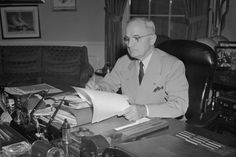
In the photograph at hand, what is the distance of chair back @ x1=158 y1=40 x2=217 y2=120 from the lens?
177cm

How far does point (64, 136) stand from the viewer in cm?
107

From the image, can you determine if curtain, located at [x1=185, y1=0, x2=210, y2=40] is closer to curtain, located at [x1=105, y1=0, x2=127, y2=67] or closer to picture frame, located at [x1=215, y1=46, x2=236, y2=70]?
picture frame, located at [x1=215, y1=46, x2=236, y2=70]

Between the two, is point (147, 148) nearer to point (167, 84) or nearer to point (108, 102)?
point (108, 102)

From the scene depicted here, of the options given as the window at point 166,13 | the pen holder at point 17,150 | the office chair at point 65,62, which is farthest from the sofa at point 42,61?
the pen holder at point 17,150

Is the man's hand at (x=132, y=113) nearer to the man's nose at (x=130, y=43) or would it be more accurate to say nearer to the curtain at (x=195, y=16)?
the man's nose at (x=130, y=43)

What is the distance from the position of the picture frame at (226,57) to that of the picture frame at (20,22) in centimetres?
281

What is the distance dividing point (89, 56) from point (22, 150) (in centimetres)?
353

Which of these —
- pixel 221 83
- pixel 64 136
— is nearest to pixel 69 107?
pixel 64 136

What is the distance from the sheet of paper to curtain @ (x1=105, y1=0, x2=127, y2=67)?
9.37 ft

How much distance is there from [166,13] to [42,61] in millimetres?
1980

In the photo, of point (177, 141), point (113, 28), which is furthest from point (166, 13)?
point (177, 141)

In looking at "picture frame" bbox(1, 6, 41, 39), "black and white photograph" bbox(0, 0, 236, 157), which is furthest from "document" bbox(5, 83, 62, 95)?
"picture frame" bbox(1, 6, 41, 39)

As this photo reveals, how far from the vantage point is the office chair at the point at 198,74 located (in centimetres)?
176

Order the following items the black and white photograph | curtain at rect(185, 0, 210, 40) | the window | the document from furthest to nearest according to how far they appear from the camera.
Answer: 1. the window
2. curtain at rect(185, 0, 210, 40)
3. the document
4. the black and white photograph
